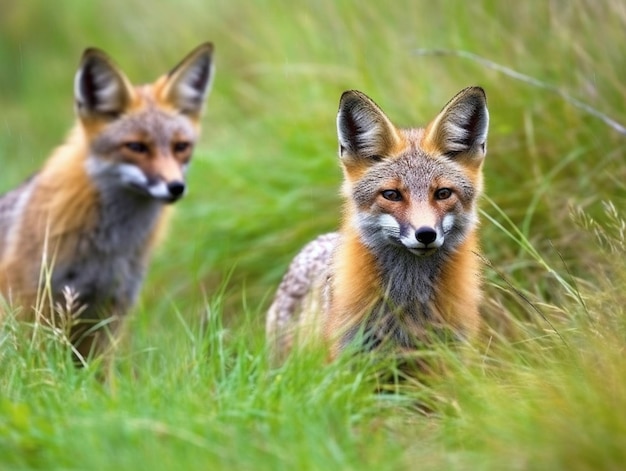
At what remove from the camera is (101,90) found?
747cm

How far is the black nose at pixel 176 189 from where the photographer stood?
698 cm

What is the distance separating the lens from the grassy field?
373cm

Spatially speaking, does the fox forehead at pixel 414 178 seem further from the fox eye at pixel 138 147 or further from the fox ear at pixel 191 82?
the fox ear at pixel 191 82

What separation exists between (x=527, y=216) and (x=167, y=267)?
3182mm

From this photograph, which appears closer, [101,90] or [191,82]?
[101,90]

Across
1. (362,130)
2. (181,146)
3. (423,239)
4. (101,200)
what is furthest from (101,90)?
(423,239)

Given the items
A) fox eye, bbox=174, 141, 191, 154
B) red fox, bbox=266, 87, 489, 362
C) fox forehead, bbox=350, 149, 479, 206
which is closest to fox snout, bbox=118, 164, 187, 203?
fox eye, bbox=174, 141, 191, 154

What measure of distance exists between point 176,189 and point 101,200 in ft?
2.27

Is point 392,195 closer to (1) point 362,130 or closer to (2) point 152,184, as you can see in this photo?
(1) point 362,130

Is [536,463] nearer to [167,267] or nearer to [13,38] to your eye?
[167,267]

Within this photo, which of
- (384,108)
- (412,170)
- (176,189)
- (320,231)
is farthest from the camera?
(384,108)

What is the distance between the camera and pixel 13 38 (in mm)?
14734

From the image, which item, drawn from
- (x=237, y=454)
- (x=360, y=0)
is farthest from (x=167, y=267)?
(x=237, y=454)

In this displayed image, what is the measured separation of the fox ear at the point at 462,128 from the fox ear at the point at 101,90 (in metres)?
2.84
